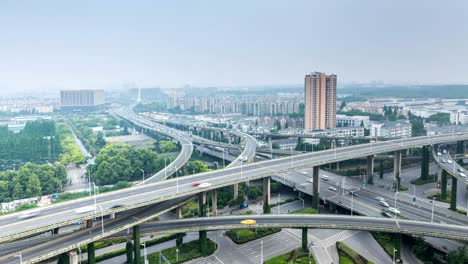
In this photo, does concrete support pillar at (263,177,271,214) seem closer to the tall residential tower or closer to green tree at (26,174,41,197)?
green tree at (26,174,41,197)

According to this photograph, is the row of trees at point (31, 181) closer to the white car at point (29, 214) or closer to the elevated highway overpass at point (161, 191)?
the elevated highway overpass at point (161, 191)

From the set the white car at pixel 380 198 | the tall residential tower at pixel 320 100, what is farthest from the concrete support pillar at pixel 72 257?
the tall residential tower at pixel 320 100

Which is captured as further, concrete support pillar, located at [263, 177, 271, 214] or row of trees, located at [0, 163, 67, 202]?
row of trees, located at [0, 163, 67, 202]

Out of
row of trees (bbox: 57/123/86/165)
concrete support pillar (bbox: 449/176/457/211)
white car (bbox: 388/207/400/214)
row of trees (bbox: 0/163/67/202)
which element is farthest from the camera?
row of trees (bbox: 57/123/86/165)

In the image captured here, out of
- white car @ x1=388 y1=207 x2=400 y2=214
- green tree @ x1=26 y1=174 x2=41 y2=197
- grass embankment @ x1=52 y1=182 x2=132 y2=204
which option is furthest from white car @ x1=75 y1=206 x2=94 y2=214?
white car @ x1=388 y1=207 x2=400 y2=214

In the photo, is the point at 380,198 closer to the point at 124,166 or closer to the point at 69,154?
the point at 124,166

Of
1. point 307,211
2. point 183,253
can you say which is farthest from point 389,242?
point 183,253

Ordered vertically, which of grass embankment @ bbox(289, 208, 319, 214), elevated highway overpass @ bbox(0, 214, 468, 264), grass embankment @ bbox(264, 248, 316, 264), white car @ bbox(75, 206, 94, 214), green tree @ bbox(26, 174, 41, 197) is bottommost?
grass embankment @ bbox(264, 248, 316, 264)
